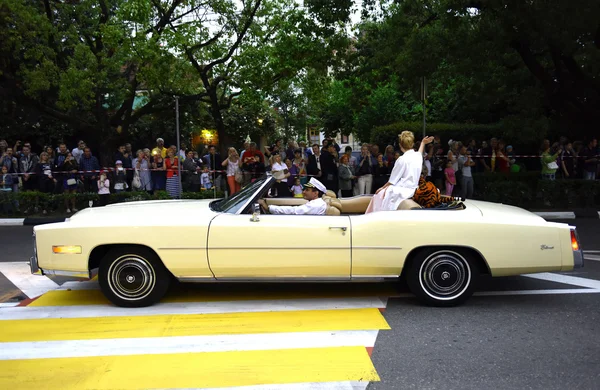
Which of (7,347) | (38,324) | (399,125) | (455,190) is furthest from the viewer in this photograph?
(399,125)

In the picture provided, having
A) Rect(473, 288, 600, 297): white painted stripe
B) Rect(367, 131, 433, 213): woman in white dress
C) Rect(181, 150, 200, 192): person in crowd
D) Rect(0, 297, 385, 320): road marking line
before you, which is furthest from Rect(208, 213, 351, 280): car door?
Rect(181, 150, 200, 192): person in crowd

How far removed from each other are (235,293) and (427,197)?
242 cm

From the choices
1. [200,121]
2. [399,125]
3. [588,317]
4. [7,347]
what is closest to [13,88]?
[200,121]

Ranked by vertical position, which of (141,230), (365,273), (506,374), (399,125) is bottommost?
(506,374)

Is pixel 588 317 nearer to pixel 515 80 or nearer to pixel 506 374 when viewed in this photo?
pixel 506 374

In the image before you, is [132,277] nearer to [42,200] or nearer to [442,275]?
[442,275]

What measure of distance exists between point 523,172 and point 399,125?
22.3 feet

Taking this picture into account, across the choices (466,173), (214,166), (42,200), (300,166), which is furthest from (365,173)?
(42,200)

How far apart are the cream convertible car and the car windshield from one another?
0.16 m

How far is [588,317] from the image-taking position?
5246 mm

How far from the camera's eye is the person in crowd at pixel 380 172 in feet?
45.8

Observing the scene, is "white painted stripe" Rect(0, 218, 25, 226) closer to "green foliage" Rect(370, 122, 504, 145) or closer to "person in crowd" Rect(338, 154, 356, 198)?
"person in crowd" Rect(338, 154, 356, 198)

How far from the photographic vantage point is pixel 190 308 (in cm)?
555

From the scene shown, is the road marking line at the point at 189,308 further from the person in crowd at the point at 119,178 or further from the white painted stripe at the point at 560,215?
the white painted stripe at the point at 560,215
